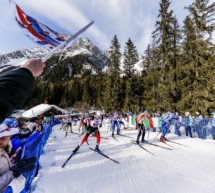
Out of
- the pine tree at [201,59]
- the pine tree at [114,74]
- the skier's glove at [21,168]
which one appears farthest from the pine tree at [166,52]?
the skier's glove at [21,168]

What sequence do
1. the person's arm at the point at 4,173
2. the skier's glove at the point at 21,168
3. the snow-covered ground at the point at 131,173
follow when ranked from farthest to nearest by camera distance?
the snow-covered ground at the point at 131,173 → the skier's glove at the point at 21,168 → the person's arm at the point at 4,173

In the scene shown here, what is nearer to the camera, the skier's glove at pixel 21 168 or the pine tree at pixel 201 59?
the skier's glove at pixel 21 168

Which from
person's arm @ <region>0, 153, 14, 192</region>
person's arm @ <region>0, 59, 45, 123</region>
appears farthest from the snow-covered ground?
person's arm @ <region>0, 59, 45, 123</region>

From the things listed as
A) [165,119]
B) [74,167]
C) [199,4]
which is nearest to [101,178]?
[74,167]

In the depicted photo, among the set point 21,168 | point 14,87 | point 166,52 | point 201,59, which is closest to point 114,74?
point 166,52

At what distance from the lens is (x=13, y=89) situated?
0.96 metres

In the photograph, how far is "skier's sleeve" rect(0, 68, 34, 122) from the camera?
3.03 ft

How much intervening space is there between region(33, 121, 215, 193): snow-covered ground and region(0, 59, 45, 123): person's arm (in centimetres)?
520

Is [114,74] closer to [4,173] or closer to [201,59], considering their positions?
[201,59]

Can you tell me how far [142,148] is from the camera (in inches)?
450

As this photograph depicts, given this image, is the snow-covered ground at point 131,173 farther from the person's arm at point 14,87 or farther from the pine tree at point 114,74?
the pine tree at point 114,74

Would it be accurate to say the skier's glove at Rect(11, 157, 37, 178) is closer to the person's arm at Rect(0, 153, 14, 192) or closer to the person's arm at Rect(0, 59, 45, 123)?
the person's arm at Rect(0, 153, 14, 192)

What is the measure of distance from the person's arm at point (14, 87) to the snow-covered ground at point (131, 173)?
5.20 metres

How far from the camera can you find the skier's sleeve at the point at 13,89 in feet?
3.03
